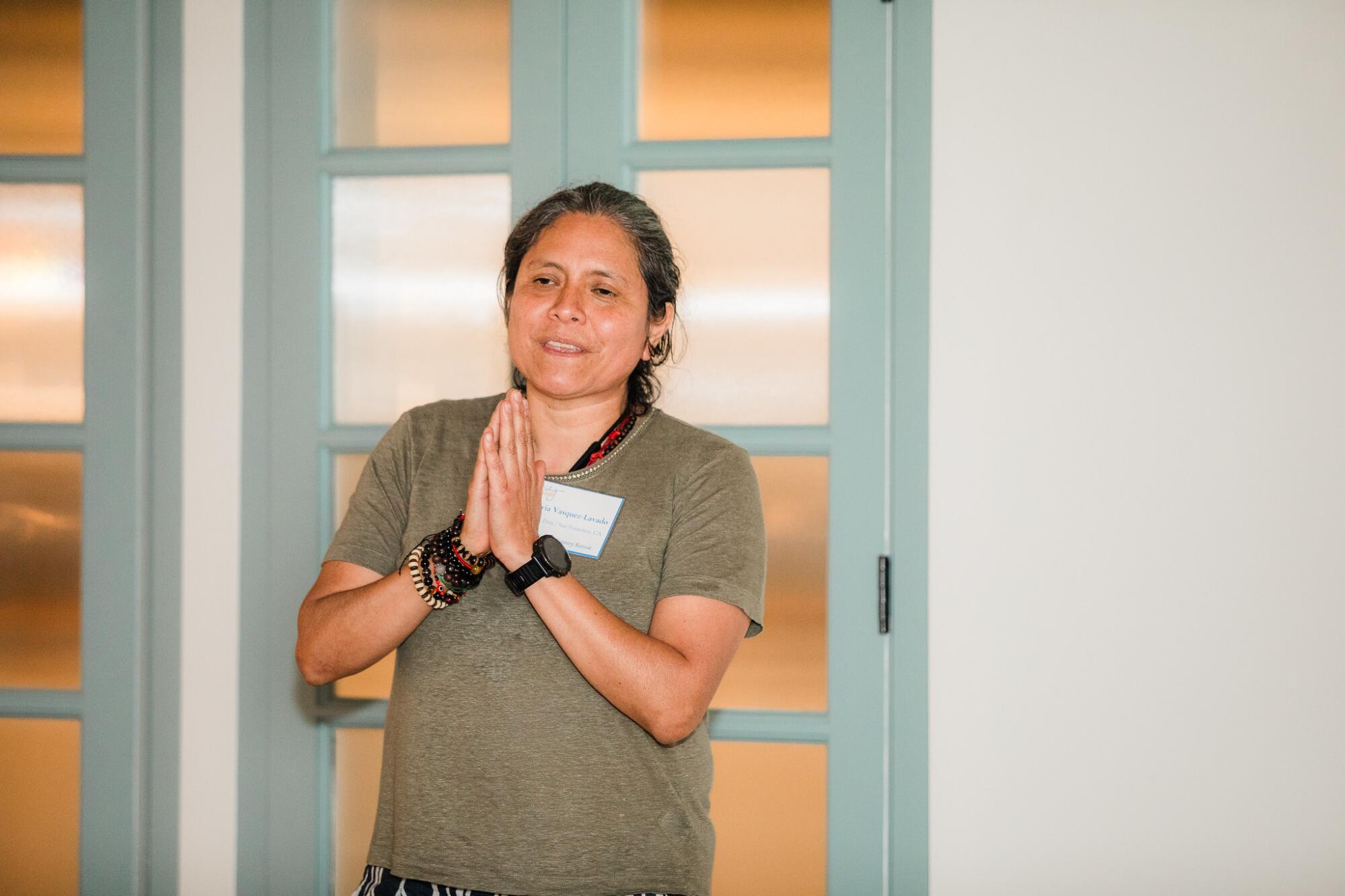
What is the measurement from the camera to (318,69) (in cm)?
212

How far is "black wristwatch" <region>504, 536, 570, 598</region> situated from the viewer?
134cm

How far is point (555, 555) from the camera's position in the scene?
4.42 feet

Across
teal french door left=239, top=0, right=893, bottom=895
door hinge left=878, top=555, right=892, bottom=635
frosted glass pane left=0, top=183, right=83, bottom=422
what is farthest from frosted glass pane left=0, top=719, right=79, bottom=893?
door hinge left=878, top=555, right=892, bottom=635

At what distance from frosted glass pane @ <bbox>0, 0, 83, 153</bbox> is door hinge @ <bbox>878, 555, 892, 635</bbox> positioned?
2.10 metres

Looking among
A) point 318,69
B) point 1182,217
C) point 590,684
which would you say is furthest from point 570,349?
point 1182,217

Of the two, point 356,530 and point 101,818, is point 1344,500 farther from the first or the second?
point 101,818

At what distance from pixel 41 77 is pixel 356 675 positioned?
161cm

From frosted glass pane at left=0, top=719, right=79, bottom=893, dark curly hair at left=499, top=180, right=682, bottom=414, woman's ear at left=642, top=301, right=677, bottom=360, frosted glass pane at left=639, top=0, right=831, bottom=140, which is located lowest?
frosted glass pane at left=0, top=719, right=79, bottom=893

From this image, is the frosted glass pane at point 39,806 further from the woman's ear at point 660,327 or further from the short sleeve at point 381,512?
the woman's ear at point 660,327

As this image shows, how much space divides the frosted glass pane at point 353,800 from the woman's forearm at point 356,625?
72 centimetres

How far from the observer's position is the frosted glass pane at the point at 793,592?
2.04m

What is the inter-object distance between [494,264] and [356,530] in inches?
33.3

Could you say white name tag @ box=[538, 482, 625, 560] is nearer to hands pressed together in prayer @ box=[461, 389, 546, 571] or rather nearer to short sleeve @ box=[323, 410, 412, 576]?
hands pressed together in prayer @ box=[461, 389, 546, 571]

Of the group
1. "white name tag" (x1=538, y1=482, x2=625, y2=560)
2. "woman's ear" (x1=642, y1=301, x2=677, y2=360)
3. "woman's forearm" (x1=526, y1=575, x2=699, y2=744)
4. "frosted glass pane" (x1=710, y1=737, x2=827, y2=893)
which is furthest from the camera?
"frosted glass pane" (x1=710, y1=737, x2=827, y2=893)
